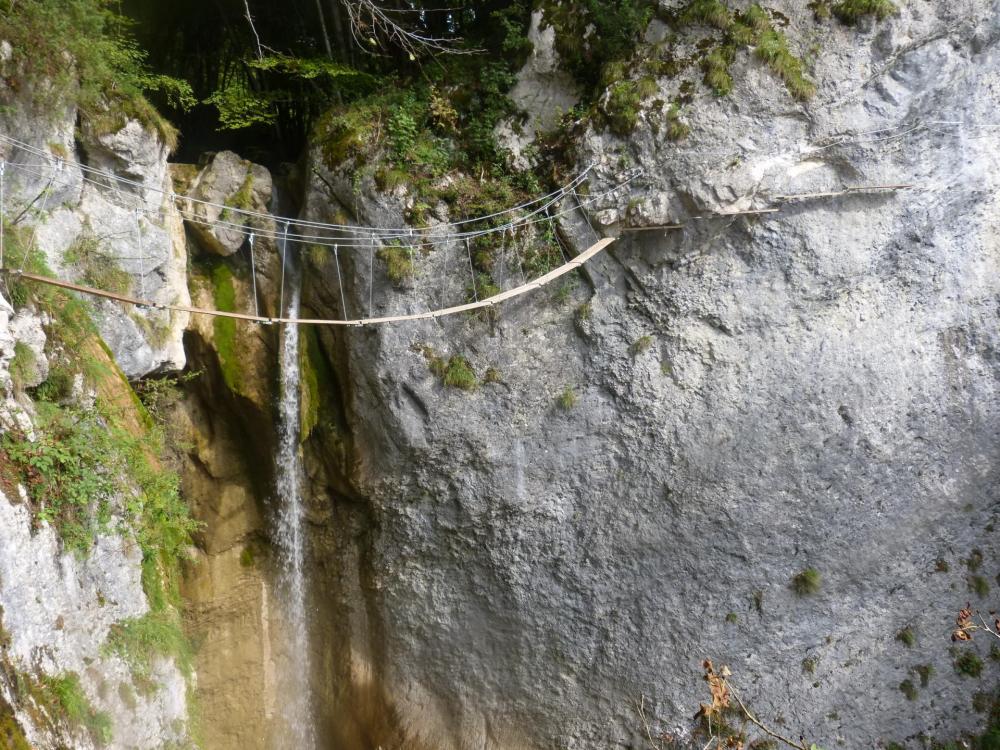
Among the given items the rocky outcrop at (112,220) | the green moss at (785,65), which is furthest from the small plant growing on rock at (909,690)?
the rocky outcrop at (112,220)

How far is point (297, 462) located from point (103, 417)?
2.91 metres

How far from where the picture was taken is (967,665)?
24.6 feet

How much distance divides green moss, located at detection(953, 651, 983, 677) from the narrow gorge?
3 cm

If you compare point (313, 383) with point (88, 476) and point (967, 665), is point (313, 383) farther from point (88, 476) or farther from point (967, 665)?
point (967, 665)

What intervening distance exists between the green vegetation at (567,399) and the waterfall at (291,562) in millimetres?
3155

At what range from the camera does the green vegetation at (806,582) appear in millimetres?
7273

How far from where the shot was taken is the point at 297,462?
854 centimetres

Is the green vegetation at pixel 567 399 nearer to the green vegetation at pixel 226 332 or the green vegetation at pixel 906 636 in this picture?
the green vegetation at pixel 226 332

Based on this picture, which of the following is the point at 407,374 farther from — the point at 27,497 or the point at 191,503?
the point at 27,497

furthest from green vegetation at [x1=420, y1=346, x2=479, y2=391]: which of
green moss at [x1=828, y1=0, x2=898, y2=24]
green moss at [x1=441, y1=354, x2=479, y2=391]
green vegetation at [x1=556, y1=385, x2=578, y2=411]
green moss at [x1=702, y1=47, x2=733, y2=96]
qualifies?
green moss at [x1=828, y1=0, x2=898, y2=24]

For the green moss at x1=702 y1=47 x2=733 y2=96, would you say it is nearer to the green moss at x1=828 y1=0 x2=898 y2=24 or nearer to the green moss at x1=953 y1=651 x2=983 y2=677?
the green moss at x1=828 y1=0 x2=898 y2=24

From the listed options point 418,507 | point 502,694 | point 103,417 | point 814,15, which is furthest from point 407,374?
point 814,15

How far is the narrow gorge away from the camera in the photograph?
689 centimetres

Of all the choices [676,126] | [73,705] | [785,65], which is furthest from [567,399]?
Answer: [73,705]
